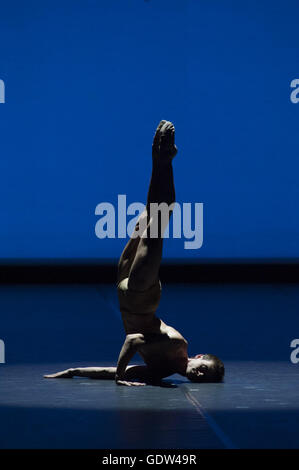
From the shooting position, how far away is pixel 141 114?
15.8 meters

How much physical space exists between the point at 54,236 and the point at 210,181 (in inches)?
97.4

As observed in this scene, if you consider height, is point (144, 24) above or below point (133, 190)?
above

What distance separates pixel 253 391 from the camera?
6.79 m

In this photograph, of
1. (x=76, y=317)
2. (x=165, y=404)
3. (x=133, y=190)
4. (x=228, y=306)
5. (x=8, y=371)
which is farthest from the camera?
(x=133, y=190)

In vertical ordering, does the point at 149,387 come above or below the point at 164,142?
below

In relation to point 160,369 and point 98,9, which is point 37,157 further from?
point 160,369

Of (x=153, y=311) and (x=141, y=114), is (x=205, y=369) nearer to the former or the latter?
(x=153, y=311)

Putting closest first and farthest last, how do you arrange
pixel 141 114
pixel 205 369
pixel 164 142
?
pixel 164 142, pixel 205 369, pixel 141 114

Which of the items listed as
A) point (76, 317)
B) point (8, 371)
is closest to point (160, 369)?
point (8, 371)

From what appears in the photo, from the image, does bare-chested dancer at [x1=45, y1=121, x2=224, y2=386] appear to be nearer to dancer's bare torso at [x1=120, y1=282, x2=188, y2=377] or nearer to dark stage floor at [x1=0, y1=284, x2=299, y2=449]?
dancer's bare torso at [x1=120, y1=282, x2=188, y2=377]

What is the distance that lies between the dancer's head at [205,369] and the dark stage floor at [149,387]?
94 mm

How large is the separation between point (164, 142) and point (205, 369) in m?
1.54

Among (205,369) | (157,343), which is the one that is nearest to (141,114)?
(205,369)

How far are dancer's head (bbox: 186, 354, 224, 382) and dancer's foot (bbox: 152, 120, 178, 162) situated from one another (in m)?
1.36
